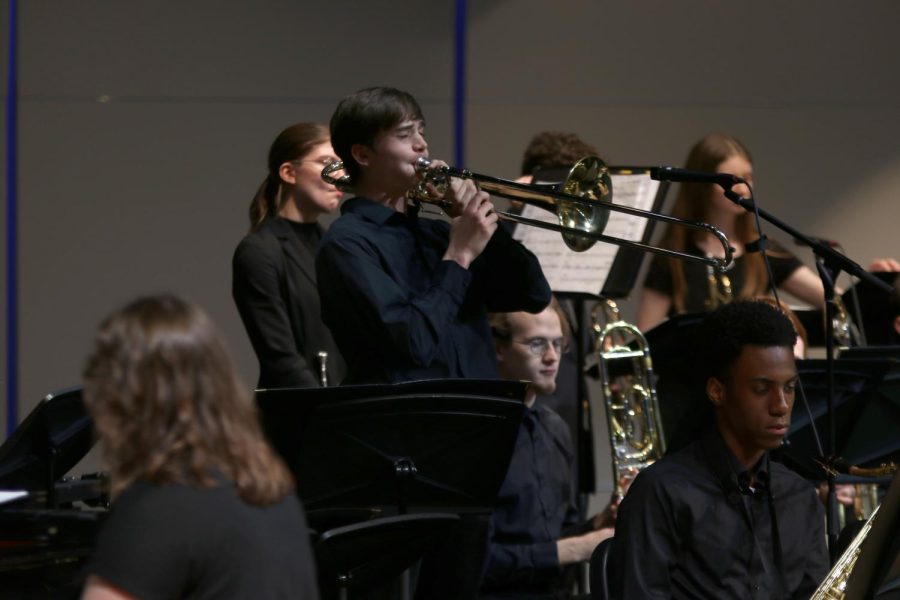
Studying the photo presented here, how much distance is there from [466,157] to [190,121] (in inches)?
44.8

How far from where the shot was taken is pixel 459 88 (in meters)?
6.08

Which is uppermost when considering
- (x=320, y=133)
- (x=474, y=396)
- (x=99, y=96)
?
(x=99, y=96)

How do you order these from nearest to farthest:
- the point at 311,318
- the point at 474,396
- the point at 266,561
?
the point at 266,561, the point at 474,396, the point at 311,318

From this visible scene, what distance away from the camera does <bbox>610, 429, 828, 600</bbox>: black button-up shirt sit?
9.29ft

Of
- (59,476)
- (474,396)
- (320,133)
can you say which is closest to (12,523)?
(59,476)

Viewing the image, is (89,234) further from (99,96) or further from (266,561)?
(266,561)

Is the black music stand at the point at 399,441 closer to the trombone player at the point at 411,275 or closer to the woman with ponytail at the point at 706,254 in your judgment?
the trombone player at the point at 411,275

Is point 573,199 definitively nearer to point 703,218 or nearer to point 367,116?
point 367,116

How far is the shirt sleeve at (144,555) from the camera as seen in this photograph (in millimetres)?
1723

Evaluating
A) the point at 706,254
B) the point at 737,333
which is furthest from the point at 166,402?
the point at 706,254

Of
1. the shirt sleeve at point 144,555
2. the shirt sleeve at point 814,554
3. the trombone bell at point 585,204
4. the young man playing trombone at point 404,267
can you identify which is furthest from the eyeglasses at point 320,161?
the shirt sleeve at point 144,555

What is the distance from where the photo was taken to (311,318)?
159 inches

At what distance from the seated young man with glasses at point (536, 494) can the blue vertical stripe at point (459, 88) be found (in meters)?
2.02

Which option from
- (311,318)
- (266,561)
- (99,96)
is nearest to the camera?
(266,561)
